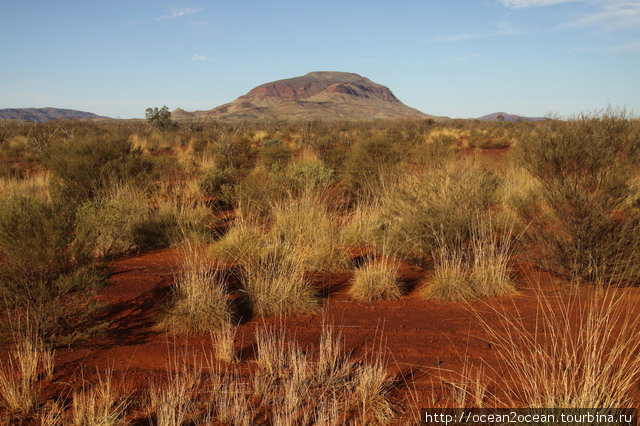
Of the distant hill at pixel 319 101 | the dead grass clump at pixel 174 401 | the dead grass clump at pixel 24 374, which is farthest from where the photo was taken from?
the distant hill at pixel 319 101

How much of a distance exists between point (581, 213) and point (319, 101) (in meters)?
124

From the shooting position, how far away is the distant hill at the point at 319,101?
10738 centimetres

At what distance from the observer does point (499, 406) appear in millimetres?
2723

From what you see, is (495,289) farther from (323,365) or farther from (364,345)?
(323,365)

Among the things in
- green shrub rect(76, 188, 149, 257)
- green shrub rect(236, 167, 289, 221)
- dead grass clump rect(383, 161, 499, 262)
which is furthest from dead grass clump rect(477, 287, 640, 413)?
green shrub rect(76, 188, 149, 257)

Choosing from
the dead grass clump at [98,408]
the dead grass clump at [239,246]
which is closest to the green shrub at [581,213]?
the dead grass clump at [239,246]

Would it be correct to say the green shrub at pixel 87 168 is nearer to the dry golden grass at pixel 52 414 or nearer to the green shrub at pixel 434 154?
the green shrub at pixel 434 154

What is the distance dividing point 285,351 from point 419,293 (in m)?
2.33

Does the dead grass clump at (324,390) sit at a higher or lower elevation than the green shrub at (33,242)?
lower

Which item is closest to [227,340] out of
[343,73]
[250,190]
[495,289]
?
[495,289]

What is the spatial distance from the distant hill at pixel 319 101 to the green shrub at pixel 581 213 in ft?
283

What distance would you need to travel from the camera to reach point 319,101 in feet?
409

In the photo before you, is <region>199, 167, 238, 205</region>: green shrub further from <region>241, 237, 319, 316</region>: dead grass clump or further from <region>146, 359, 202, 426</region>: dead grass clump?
<region>146, 359, 202, 426</region>: dead grass clump

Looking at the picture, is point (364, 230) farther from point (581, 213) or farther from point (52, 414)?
point (52, 414)
